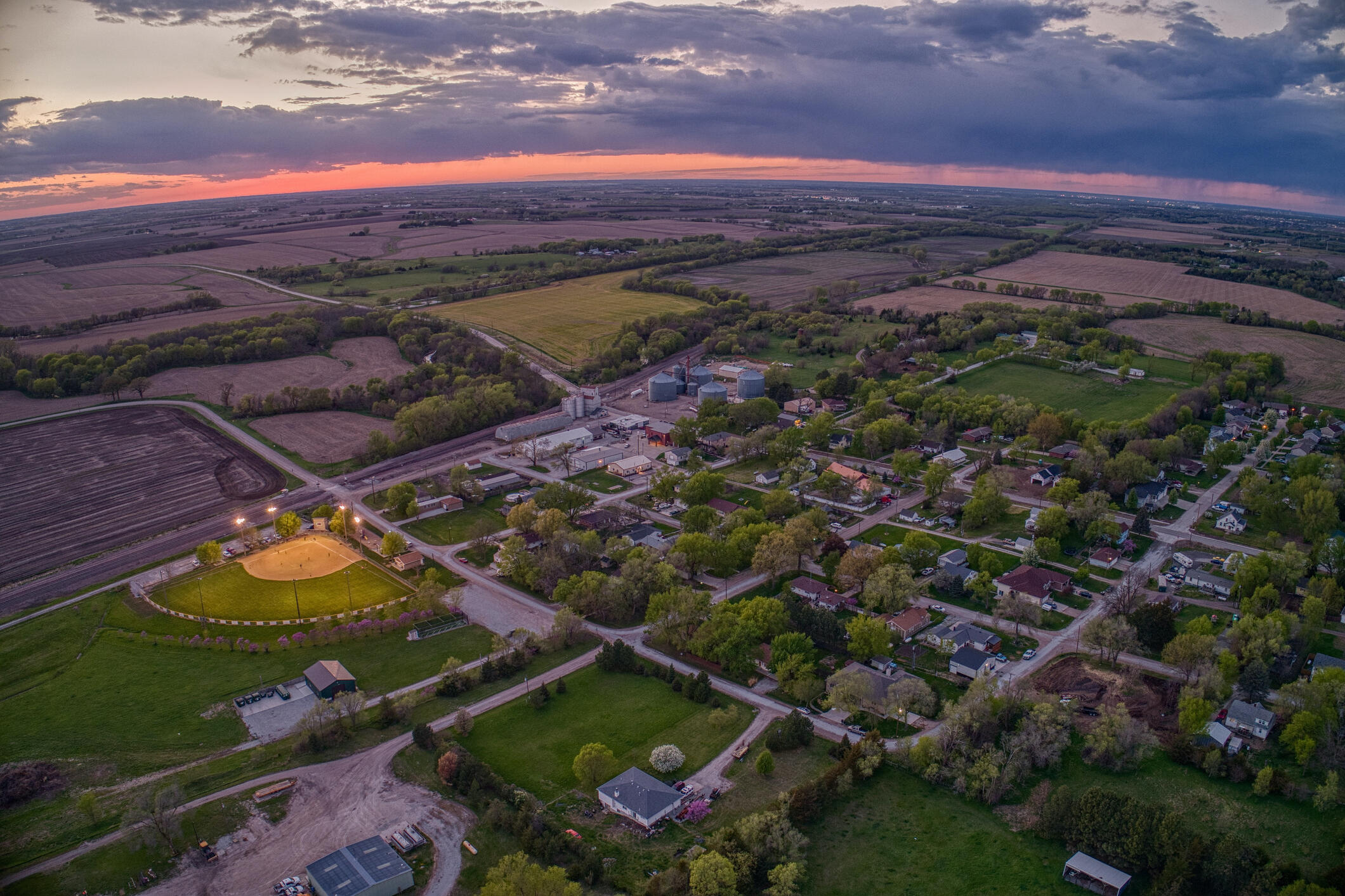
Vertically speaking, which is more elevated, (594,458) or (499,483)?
(594,458)

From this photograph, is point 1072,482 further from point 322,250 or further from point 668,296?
point 322,250

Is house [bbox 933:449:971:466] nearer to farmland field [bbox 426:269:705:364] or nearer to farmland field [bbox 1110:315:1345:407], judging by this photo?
farmland field [bbox 1110:315:1345:407]

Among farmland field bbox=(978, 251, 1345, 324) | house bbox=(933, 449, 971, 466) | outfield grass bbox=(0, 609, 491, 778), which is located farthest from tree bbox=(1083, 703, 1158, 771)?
farmland field bbox=(978, 251, 1345, 324)

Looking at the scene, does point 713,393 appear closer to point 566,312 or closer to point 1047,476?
point 1047,476

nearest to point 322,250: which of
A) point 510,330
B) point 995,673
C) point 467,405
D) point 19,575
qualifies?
point 510,330

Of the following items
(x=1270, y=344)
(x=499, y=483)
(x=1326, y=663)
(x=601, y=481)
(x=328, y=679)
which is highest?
(x=1270, y=344)

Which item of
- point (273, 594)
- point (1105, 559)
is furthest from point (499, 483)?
point (1105, 559)

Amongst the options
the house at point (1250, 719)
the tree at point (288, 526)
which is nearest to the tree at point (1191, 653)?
the house at point (1250, 719)
